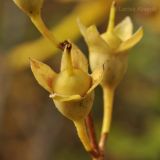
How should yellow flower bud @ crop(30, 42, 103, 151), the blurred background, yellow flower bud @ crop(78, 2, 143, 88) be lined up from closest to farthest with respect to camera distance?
yellow flower bud @ crop(30, 42, 103, 151), yellow flower bud @ crop(78, 2, 143, 88), the blurred background

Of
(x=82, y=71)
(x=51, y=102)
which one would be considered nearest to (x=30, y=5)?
(x=82, y=71)

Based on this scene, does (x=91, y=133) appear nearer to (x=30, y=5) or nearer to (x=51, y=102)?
(x=30, y=5)

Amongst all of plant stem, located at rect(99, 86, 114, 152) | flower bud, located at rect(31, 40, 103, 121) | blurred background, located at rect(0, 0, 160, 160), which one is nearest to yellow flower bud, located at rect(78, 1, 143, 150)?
plant stem, located at rect(99, 86, 114, 152)

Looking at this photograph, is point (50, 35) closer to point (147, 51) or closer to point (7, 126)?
point (147, 51)

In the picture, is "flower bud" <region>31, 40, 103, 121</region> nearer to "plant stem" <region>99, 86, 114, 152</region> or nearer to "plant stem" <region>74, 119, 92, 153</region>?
"plant stem" <region>74, 119, 92, 153</region>

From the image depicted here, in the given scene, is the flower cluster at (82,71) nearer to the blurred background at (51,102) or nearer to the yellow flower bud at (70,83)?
the yellow flower bud at (70,83)

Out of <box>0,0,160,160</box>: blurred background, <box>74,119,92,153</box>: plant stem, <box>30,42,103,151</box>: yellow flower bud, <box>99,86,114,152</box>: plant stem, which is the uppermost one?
<box>30,42,103,151</box>: yellow flower bud

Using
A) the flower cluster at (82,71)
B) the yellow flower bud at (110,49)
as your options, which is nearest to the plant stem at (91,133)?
the flower cluster at (82,71)
